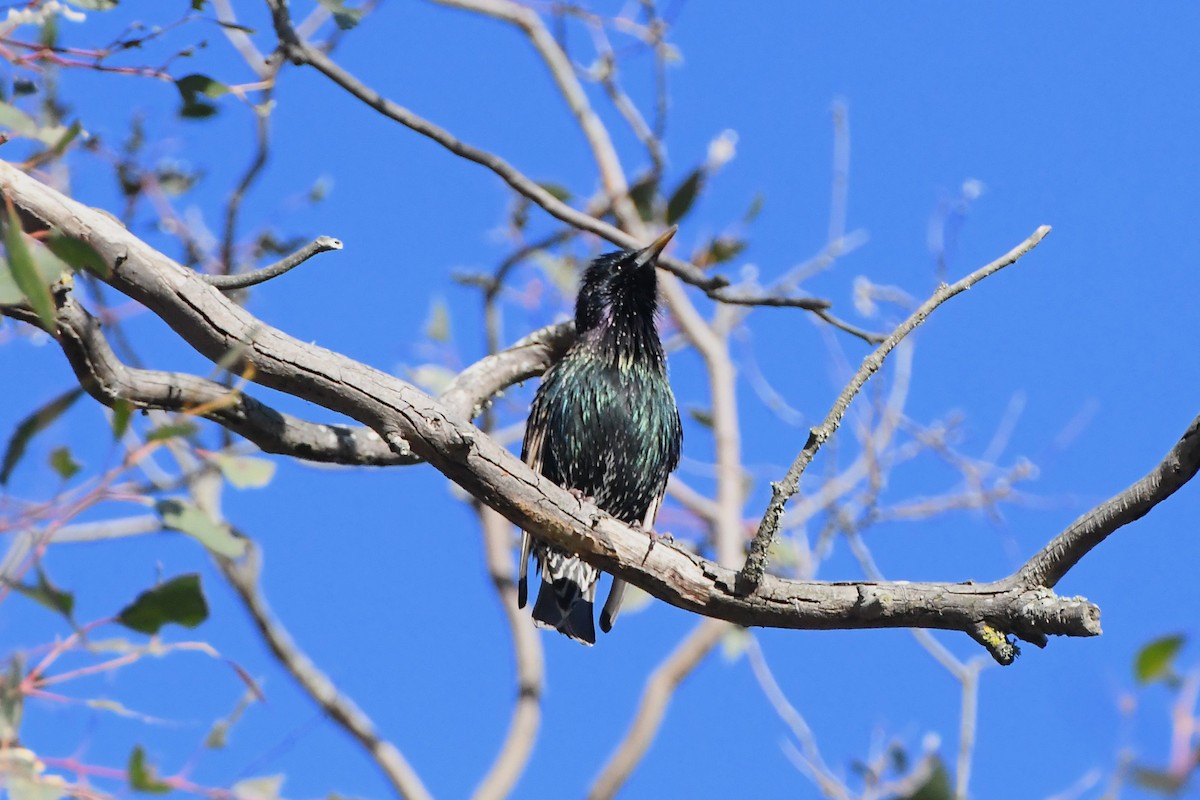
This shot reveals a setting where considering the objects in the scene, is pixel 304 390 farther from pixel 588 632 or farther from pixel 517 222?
pixel 517 222

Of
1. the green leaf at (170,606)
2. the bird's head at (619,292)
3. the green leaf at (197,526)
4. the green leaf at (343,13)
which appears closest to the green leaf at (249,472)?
the green leaf at (197,526)

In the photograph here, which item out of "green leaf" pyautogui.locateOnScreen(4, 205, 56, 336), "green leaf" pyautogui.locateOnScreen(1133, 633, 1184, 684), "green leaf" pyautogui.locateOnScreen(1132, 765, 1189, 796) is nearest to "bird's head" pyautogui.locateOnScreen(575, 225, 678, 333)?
"green leaf" pyautogui.locateOnScreen(4, 205, 56, 336)

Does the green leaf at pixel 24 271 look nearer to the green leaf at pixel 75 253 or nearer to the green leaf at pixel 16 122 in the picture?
the green leaf at pixel 75 253

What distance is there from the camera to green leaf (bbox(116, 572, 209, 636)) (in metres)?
2.09

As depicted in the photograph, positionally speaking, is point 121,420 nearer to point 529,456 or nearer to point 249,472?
point 249,472

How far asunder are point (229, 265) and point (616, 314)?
5.29 ft

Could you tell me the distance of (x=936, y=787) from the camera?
125 cm

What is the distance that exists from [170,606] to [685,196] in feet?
10.3

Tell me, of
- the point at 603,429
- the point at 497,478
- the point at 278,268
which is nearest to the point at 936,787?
the point at 497,478

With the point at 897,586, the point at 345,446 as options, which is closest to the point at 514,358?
the point at 345,446

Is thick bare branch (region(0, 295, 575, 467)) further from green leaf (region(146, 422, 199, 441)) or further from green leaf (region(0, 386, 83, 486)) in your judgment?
green leaf (region(146, 422, 199, 441))

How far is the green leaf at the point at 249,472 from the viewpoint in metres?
2.74

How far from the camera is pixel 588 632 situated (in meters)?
4.84

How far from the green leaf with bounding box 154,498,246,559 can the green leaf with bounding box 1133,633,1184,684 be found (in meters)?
1.58
